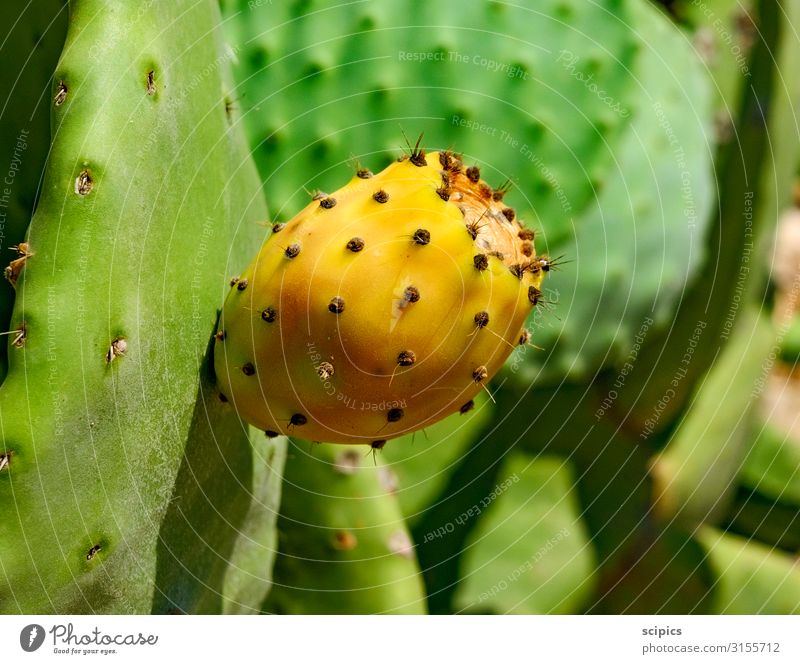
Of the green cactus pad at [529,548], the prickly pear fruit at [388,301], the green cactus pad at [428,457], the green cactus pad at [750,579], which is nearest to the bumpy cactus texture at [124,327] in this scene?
the prickly pear fruit at [388,301]

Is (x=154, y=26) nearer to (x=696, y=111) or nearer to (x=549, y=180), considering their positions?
(x=549, y=180)

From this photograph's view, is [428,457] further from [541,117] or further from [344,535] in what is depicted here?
[541,117]

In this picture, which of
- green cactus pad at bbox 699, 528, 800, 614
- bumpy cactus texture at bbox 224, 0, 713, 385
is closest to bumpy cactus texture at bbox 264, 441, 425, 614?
bumpy cactus texture at bbox 224, 0, 713, 385

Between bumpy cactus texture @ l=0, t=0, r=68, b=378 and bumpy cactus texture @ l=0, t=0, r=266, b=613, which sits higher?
bumpy cactus texture @ l=0, t=0, r=68, b=378

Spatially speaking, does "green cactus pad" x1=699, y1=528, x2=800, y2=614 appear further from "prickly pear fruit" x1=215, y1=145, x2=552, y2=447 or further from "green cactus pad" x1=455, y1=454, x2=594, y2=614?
"prickly pear fruit" x1=215, y1=145, x2=552, y2=447

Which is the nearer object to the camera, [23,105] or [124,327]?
[124,327]

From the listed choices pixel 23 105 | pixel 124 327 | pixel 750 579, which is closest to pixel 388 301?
pixel 124 327

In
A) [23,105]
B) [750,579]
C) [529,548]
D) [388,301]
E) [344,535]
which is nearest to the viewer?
[388,301]
